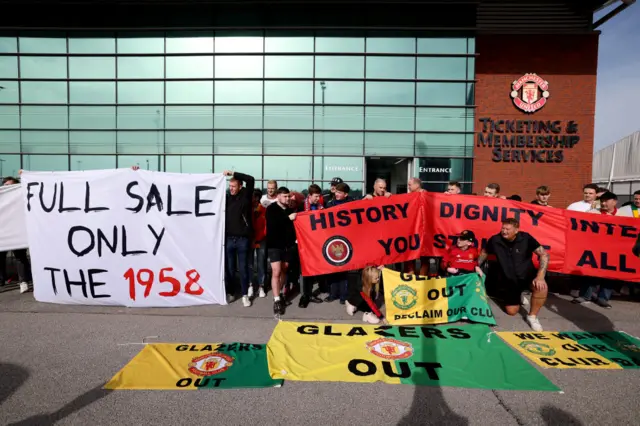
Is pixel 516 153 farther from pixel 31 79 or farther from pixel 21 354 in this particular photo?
pixel 31 79

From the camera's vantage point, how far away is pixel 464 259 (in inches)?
208

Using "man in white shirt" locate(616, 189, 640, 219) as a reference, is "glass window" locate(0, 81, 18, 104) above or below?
above

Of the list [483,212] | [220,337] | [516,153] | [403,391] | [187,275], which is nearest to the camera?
[403,391]

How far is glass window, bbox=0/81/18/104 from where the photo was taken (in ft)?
47.0

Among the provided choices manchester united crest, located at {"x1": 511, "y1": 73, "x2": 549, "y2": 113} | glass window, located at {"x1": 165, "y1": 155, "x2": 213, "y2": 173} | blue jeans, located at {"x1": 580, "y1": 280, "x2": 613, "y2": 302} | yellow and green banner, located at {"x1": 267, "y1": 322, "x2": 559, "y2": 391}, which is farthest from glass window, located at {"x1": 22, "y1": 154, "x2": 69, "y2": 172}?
manchester united crest, located at {"x1": 511, "y1": 73, "x2": 549, "y2": 113}

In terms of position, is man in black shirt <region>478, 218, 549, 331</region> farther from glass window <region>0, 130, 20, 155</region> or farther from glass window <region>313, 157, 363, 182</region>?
glass window <region>0, 130, 20, 155</region>

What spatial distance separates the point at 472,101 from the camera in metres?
13.8

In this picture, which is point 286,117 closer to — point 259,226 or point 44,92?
point 259,226

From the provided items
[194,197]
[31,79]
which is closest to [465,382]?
[194,197]

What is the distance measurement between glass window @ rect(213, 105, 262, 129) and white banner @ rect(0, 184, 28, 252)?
27.3ft

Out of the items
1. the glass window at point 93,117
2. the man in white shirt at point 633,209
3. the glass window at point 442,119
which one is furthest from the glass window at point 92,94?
the man in white shirt at point 633,209

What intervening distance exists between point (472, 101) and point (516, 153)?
270 centimetres

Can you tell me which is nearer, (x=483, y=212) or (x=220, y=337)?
(x=220, y=337)

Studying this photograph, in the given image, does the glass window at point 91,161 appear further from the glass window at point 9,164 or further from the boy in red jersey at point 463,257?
the boy in red jersey at point 463,257
